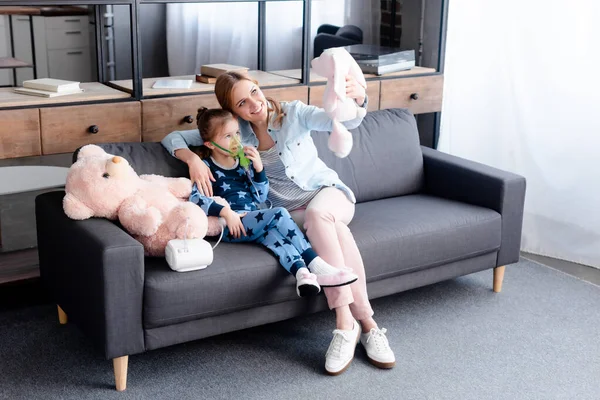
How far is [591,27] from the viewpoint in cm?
A: 344

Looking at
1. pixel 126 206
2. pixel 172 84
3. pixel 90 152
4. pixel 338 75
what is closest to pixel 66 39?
pixel 172 84

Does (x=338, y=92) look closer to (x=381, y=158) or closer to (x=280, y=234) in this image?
(x=280, y=234)

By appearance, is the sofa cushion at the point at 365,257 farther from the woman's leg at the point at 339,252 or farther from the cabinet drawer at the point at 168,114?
the cabinet drawer at the point at 168,114

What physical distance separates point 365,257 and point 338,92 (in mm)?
568

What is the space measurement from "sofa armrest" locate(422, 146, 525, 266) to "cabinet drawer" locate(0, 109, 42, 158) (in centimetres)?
159

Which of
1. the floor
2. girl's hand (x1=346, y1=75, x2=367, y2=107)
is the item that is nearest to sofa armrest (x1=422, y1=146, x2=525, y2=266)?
the floor

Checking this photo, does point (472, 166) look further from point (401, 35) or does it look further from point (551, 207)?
point (401, 35)

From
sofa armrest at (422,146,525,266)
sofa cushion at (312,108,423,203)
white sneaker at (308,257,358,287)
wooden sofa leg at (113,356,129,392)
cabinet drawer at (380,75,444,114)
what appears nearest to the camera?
wooden sofa leg at (113,356,129,392)

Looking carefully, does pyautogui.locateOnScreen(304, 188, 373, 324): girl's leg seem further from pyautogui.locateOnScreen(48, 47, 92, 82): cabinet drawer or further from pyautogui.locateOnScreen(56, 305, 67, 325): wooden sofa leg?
pyautogui.locateOnScreen(48, 47, 92, 82): cabinet drawer

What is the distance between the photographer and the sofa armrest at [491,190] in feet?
10.2

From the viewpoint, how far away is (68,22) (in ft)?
12.2

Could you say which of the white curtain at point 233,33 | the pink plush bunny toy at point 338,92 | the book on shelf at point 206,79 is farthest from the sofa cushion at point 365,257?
the white curtain at point 233,33

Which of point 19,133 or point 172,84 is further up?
point 172,84

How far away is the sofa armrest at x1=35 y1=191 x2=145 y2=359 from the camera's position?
2301mm
